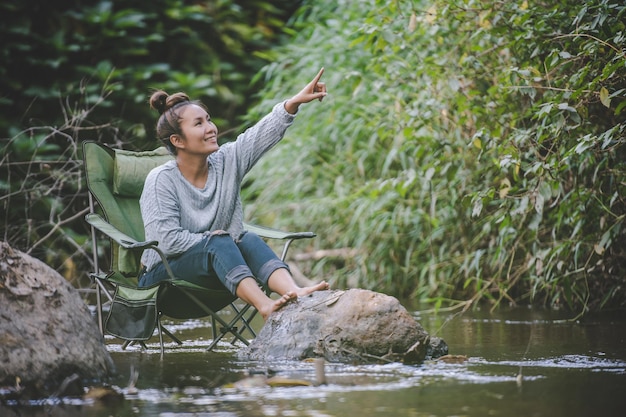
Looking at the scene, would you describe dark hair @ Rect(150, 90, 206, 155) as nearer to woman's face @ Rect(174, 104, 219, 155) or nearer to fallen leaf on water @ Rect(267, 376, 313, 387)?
woman's face @ Rect(174, 104, 219, 155)

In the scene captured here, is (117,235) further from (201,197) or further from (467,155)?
(467,155)

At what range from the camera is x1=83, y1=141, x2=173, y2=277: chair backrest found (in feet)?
14.5

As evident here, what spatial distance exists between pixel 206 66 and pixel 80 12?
1486 mm

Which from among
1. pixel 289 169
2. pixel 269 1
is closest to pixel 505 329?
pixel 289 169

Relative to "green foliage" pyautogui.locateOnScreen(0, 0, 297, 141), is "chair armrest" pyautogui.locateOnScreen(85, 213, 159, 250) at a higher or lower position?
lower

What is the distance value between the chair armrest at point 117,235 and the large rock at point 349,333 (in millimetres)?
626

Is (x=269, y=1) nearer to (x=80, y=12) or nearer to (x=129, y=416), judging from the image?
(x=80, y=12)

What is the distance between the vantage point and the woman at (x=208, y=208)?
13.0 feet

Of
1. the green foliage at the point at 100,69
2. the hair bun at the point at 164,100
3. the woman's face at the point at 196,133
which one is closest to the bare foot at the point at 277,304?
the woman's face at the point at 196,133

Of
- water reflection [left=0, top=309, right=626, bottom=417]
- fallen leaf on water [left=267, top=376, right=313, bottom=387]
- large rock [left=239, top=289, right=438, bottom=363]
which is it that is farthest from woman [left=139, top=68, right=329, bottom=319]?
fallen leaf on water [left=267, top=376, right=313, bottom=387]

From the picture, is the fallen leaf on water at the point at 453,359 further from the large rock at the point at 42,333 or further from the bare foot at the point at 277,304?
the large rock at the point at 42,333

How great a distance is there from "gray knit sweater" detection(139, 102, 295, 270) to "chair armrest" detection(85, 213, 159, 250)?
127mm

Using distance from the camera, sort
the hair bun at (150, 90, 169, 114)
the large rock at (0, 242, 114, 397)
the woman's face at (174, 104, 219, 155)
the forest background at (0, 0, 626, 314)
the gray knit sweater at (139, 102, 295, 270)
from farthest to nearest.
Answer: the forest background at (0, 0, 626, 314) → the hair bun at (150, 90, 169, 114) → the woman's face at (174, 104, 219, 155) → the gray knit sweater at (139, 102, 295, 270) → the large rock at (0, 242, 114, 397)

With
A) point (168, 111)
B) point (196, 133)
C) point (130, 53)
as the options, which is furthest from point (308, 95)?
point (130, 53)
